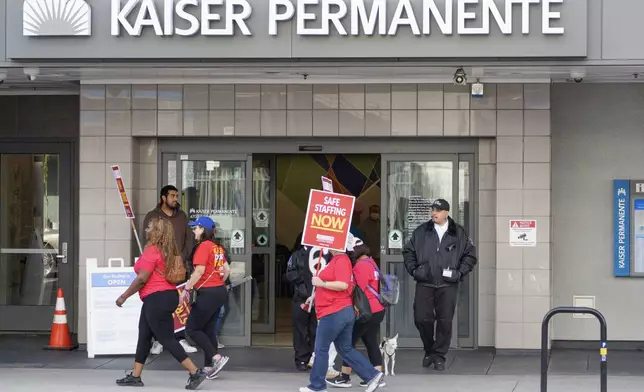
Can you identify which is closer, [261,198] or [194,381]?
[194,381]

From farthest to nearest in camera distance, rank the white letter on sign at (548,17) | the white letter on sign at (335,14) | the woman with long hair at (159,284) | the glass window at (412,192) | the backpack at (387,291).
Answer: the glass window at (412,192) → the backpack at (387,291) → the white letter on sign at (335,14) → the white letter on sign at (548,17) → the woman with long hair at (159,284)

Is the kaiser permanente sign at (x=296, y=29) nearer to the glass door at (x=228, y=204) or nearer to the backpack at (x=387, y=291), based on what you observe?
the backpack at (x=387, y=291)

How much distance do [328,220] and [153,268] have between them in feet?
5.67

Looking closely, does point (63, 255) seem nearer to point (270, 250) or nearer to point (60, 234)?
point (60, 234)

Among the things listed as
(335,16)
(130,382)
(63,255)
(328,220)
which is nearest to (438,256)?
(328,220)

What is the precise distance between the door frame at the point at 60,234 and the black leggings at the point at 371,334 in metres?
Result: 5.07

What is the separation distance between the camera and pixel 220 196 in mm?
12578

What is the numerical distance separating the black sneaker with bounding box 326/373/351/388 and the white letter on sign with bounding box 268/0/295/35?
3.51 m

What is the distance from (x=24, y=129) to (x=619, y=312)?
318 inches

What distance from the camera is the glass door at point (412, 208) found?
12242mm

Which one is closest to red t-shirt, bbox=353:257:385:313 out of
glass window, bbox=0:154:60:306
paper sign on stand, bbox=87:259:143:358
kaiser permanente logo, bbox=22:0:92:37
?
paper sign on stand, bbox=87:259:143:358

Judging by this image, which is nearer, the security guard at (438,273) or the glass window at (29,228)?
the security guard at (438,273)

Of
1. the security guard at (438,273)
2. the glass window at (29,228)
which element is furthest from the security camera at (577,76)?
the glass window at (29,228)

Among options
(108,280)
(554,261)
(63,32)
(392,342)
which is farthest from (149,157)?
(554,261)
